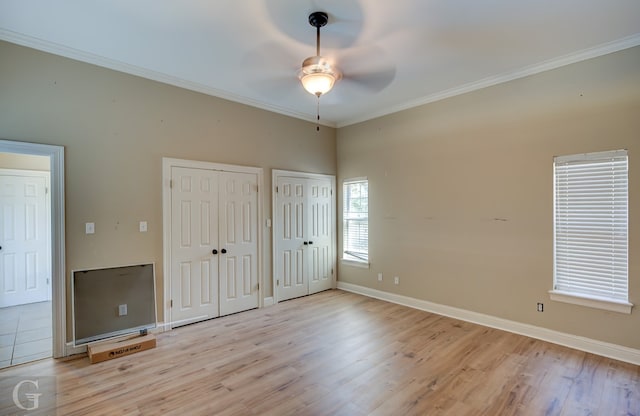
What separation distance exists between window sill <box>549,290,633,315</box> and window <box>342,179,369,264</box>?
Answer: 2744 millimetres

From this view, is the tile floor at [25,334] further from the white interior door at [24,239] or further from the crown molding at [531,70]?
the crown molding at [531,70]

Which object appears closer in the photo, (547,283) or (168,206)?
(547,283)

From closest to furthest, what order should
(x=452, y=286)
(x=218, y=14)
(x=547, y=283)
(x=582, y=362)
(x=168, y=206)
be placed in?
(x=218, y=14), (x=582, y=362), (x=547, y=283), (x=168, y=206), (x=452, y=286)

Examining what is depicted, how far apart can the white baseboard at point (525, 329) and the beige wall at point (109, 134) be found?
3521 millimetres

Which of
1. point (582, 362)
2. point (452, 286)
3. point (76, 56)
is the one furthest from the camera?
point (452, 286)

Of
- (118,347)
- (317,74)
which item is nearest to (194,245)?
(118,347)

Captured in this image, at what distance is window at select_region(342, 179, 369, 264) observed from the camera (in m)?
5.59

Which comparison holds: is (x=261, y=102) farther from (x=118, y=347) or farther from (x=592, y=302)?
(x=592, y=302)

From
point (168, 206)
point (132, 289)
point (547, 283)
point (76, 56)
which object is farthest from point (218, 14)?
point (547, 283)

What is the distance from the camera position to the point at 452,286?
173 inches

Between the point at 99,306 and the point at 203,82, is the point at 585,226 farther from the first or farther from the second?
the point at 99,306

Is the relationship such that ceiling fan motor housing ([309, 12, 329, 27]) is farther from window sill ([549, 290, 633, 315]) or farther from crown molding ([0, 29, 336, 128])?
window sill ([549, 290, 633, 315])

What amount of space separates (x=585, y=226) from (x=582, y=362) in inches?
54.8

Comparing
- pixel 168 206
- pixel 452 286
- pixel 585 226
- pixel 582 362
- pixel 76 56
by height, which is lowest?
pixel 582 362
